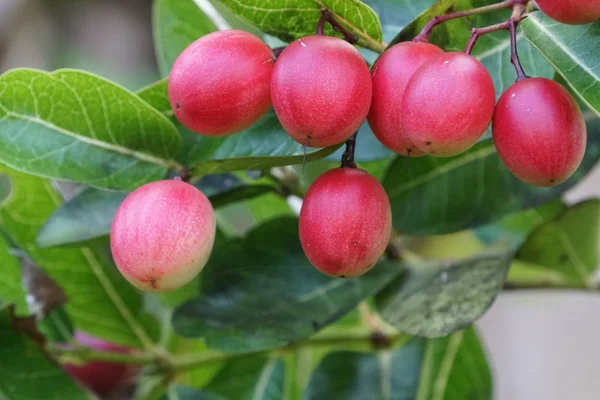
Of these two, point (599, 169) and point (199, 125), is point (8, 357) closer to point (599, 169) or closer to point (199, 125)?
point (199, 125)

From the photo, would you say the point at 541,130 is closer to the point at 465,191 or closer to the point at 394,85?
the point at 394,85

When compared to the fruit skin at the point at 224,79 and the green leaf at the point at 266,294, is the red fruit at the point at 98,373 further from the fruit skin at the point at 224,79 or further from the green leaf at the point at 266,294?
the fruit skin at the point at 224,79

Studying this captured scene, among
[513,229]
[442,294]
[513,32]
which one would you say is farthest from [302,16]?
[513,229]

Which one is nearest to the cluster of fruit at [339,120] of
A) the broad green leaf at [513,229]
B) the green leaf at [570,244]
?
the green leaf at [570,244]

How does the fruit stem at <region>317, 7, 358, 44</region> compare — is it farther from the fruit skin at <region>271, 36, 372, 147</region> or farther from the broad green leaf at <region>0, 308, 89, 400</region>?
the broad green leaf at <region>0, 308, 89, 400</region>

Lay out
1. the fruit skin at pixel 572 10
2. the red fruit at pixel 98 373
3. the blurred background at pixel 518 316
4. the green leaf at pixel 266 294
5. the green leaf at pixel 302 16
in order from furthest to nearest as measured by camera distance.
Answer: the blurred background at pixel 518 316 → the red fruit at pixel 98 373 → the green leaf at pixel 266 294 → the green leaf at pixel 302 16 → the fruit skin at pixel 572 10

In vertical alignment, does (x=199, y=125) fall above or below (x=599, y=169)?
above

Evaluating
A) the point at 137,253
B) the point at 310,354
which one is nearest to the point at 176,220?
the point at 137,253
